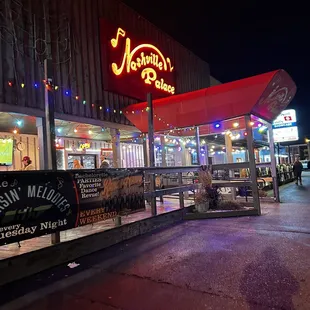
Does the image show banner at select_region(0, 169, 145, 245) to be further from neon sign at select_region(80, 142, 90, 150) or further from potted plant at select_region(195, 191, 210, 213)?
neon sign at select_region(80, 142, 90, 150)

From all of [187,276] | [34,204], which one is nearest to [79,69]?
[34,204]

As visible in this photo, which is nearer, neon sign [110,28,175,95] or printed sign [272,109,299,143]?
neon sign [110,28,175,95]

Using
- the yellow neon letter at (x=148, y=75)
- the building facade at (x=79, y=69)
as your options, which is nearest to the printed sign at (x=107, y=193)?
the building facade at (x=79, y=69)

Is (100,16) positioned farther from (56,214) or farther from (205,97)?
(56,214)

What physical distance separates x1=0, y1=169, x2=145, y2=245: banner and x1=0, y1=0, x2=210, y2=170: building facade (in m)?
1.63

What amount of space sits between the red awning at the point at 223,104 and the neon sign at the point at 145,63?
5.44ft

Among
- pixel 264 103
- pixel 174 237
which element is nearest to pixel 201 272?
pixel 174 237

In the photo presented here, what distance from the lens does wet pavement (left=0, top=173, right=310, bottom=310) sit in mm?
3088

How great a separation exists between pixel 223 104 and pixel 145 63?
4.91 m

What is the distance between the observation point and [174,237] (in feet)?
19.0

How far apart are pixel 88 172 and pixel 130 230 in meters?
1.65

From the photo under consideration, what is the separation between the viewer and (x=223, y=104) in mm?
8680

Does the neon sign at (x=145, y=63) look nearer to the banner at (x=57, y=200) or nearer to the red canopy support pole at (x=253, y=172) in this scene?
the red canopy support pole at (x=253, y=172)

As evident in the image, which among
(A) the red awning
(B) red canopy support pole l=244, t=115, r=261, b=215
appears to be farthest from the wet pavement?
(A) the red awning
